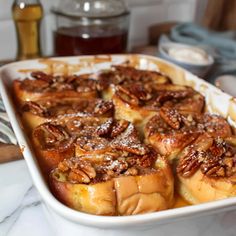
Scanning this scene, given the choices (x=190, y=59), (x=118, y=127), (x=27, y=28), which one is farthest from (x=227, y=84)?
(x=27, y=28)

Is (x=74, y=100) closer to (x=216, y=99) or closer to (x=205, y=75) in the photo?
(x=216, y=99)

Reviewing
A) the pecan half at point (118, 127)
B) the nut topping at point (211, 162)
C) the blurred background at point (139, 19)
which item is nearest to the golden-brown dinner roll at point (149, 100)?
the pecan half at point (118, 127)

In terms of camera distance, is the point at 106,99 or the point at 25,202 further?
the point at 106,99

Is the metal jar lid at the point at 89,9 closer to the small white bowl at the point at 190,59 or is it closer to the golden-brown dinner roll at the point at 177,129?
the small white bowl at the point at 190,59

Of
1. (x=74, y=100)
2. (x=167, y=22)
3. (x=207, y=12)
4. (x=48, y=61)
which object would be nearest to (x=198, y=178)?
(x=74, y=100)

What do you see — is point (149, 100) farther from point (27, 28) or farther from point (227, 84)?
point (27, 28)
